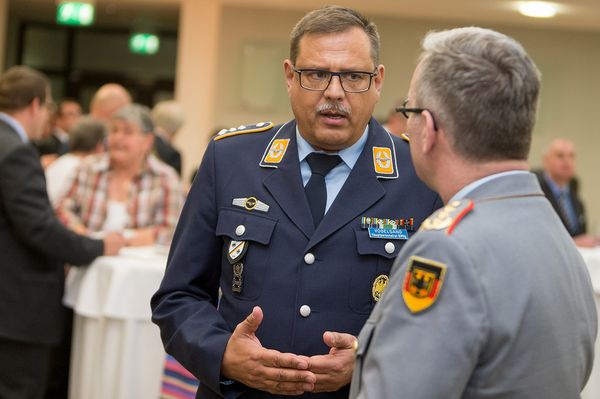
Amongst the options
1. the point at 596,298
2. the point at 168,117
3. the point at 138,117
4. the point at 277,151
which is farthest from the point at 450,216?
the point at 168,117

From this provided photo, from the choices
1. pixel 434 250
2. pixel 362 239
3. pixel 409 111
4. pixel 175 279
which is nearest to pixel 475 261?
pixel 434 250

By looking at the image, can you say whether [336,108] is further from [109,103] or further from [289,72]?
[109,103]

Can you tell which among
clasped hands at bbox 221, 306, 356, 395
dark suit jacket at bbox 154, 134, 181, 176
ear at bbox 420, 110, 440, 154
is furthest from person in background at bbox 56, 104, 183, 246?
ear at bbox 420, 110, 440, 154

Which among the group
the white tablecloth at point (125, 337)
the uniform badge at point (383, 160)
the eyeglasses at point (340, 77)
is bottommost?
the white tablecloth at point (125, 337)

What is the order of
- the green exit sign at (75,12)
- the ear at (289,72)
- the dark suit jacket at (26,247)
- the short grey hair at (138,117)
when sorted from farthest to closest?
the green exit sign at (75,12) < the short grey hair at (138,117) < the dark suit jacket at (26,247) < the ear at (289,72)

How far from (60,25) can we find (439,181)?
505 inches

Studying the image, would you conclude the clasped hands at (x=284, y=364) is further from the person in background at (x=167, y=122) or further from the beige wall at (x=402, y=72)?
the beige wall at (x=402, y=72)

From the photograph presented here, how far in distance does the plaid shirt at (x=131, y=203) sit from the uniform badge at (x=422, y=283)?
11.3ft

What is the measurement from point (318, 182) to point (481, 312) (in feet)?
2.98

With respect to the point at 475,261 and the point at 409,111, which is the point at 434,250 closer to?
the point at 475,261

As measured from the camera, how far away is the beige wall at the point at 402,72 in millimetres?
11117

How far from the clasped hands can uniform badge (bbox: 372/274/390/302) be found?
15 centimetres

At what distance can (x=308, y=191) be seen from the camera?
7.43ft

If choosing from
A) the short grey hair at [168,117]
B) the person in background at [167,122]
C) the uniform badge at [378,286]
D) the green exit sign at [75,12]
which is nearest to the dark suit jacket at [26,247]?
the uniform badge at [378,286]
